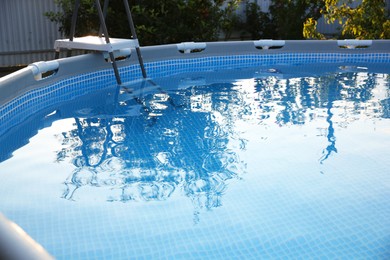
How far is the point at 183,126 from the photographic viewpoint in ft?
13.0

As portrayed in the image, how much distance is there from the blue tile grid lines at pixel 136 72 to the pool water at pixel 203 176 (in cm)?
17

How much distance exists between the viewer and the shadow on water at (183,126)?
285cm

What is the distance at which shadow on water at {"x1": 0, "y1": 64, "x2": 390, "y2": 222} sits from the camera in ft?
9.35

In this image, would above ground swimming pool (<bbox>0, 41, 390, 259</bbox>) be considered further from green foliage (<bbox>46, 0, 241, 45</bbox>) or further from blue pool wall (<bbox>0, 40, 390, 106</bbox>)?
green foliage (<bbox>46, 0, 241, 45</bbox>)

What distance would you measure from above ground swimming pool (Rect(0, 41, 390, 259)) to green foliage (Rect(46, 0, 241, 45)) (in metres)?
1.29

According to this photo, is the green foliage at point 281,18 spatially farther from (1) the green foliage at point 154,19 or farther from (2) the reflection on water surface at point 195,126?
(2) the reflection on water surface at point 195,126

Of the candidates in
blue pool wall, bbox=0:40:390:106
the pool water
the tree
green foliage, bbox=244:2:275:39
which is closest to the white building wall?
blue pool wall, bbox=0:40:390:106

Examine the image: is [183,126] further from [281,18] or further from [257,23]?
[257,23]

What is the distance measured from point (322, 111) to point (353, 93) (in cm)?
92

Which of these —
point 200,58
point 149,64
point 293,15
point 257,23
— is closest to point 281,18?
point 293,15

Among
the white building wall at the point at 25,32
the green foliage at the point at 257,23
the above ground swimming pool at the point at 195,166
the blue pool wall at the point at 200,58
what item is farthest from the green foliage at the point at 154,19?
the green foliage at the point at 257,23

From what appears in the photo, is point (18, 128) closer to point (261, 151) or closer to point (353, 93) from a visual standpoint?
point (261, 151)

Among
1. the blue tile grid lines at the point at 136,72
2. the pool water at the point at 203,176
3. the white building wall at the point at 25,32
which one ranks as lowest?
the pool water at the point at 203,176

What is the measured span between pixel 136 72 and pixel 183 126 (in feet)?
7.53
